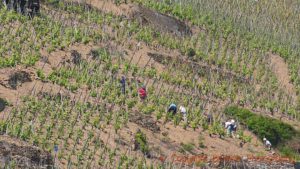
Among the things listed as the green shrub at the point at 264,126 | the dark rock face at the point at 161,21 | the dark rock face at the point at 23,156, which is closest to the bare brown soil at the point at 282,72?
the dark rock face at the point at 161,21

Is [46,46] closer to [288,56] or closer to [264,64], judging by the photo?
[264,64]

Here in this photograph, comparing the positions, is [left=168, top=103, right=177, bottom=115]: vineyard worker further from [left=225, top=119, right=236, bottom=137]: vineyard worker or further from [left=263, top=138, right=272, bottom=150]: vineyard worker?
[left=263, top=138, right=272, bottom=150]: vineyard worker

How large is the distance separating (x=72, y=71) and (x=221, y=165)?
8.80 meters

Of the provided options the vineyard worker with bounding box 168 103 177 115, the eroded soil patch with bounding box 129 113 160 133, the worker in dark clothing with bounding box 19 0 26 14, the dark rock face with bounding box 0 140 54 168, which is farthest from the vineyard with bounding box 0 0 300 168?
the worker in dark clothing with bounding box 19 0 26 14

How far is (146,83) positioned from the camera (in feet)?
119

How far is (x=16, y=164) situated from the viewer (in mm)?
21781

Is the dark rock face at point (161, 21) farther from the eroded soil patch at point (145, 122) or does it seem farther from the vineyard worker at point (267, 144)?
the eroded soil patch at point (145, 122)

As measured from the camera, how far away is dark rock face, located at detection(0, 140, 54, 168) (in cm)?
2175

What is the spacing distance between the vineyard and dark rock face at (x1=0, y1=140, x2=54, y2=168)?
0.78 ft

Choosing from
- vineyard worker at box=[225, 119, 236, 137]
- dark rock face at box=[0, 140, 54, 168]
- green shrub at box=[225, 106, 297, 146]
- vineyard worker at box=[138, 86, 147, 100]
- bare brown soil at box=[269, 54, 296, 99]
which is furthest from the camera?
bare brown soil at box=[269, 54, 296, 99]

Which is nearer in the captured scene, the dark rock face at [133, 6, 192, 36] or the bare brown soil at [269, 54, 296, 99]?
the bare brown soil at [269, 54, 296, 99]

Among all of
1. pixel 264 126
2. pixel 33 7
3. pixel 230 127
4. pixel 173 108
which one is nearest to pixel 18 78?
pixel 173 108

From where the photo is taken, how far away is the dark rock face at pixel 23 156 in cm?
2175

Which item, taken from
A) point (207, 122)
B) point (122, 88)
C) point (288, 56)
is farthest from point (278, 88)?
point (122, 88)
